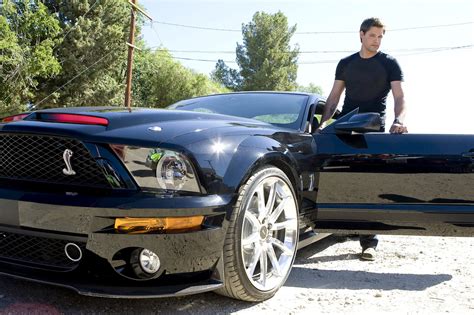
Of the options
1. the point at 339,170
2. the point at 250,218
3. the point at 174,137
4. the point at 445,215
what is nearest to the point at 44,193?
the point at 174,137

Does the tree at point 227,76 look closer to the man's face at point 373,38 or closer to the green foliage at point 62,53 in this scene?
the green foliage at point 62,53

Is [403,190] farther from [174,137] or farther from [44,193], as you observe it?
[44,193]

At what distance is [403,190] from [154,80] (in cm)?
3563

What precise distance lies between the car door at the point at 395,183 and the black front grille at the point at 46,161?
1529 mm

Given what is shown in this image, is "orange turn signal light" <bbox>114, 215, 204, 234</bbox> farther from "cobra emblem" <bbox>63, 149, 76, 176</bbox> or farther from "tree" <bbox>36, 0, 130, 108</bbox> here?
"tree" <bbox>36, 0, 130, 108</bbox>

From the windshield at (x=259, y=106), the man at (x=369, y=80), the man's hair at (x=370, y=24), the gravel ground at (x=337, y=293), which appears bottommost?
the gravel ground at (x=337, y=293)

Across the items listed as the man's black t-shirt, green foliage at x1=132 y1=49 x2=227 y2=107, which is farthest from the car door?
green foliage at x1=132 y1=49 x2=227 y2=107

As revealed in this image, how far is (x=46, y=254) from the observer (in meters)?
2.16

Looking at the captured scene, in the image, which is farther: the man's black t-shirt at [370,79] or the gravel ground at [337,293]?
the man's black t-shirt at [370,79]

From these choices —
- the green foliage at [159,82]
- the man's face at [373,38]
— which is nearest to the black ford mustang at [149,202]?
the man's face at [373,38]

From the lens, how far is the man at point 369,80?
144 inches

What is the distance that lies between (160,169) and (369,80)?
2302 mm

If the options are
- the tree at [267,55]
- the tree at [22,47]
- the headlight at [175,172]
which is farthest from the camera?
the tree at [267,55]

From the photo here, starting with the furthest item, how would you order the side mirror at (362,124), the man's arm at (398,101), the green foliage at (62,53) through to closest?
the green foliage at (62,53), the man's arm at (398,101), the side mirror at (362,124)
